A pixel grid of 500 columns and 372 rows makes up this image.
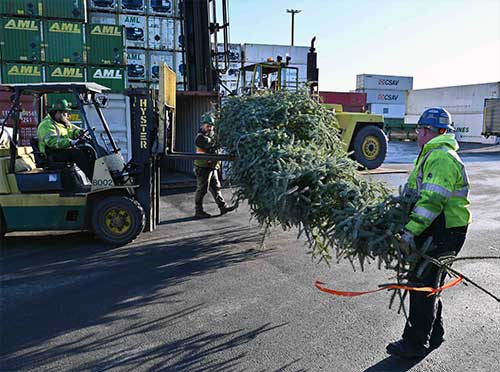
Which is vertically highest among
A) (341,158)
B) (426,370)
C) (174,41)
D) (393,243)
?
(174,41)

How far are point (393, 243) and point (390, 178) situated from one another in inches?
430

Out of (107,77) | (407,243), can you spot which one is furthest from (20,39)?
(407,243)

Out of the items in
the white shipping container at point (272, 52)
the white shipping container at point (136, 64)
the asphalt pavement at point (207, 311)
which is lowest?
the asphalt pavement at point (207, 311)

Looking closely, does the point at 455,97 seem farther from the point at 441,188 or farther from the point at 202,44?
the point at 441,188

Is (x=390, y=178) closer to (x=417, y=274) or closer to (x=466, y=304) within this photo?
(x=466, y=304)

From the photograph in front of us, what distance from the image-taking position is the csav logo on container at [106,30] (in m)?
13.3

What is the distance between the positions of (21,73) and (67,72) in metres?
1.23

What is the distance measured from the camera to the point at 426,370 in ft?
→ 11.6

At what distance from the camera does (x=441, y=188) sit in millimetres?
3312

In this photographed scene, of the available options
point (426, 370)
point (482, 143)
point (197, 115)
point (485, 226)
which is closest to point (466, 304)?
point (426, 370)

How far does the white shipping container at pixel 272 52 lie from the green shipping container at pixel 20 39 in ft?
63.4

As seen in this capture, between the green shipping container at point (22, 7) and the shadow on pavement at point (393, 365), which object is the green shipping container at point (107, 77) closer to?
the green shipping container at point (22, 7)

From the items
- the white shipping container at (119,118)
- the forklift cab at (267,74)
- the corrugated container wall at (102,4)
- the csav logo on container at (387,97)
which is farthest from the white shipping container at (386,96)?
the white shipping container at (119,118)

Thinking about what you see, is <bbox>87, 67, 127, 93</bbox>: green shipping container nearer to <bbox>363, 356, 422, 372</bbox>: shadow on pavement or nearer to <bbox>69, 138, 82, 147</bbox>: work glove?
<bbox>69, 138, 82, 147</bbox>: work glove
